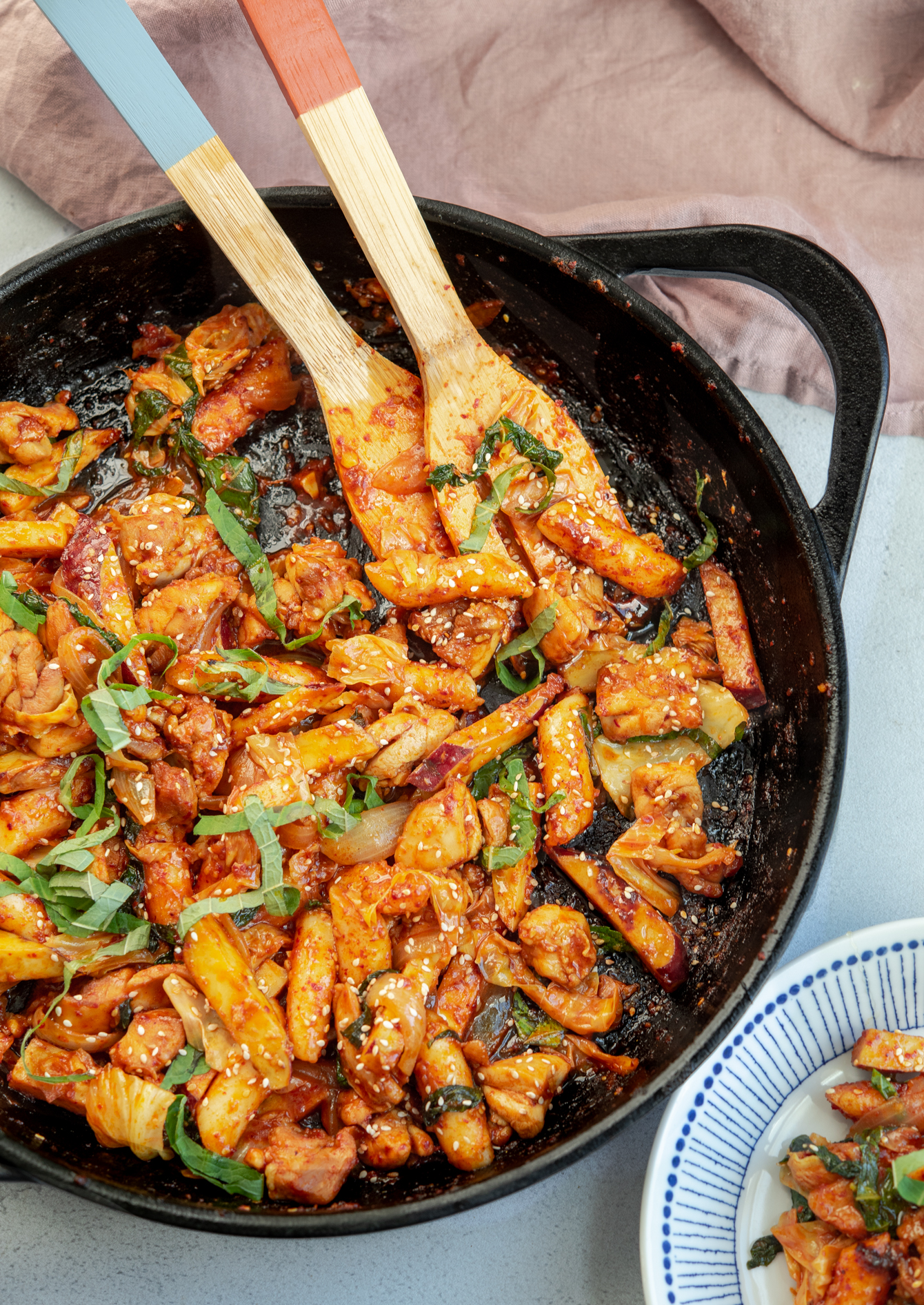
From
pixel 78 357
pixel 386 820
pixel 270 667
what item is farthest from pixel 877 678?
pixel 78 357

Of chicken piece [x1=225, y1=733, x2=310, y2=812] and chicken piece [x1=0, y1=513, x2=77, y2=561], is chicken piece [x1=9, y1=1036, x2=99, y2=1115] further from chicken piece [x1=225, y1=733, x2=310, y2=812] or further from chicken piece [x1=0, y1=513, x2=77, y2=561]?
chicken piece [x1=0, y1=513, x2=77, y2=561]

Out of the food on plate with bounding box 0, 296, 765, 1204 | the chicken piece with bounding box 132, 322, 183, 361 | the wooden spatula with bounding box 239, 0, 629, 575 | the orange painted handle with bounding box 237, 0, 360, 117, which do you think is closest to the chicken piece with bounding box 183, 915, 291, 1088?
the food on plate with bounding box 0, 296, 765, 1204

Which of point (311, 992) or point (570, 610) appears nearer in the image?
point (311, 992)

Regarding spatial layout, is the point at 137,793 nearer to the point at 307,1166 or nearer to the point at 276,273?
the point at 307,1166

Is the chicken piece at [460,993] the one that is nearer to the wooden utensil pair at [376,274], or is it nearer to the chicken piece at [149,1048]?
the chicken piece at [149,1048]

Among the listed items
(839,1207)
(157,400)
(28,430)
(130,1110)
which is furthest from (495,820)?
(28,430)

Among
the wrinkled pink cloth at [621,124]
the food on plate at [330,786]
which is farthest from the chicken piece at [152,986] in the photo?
the wrinkled pink cloth at [621,124]
